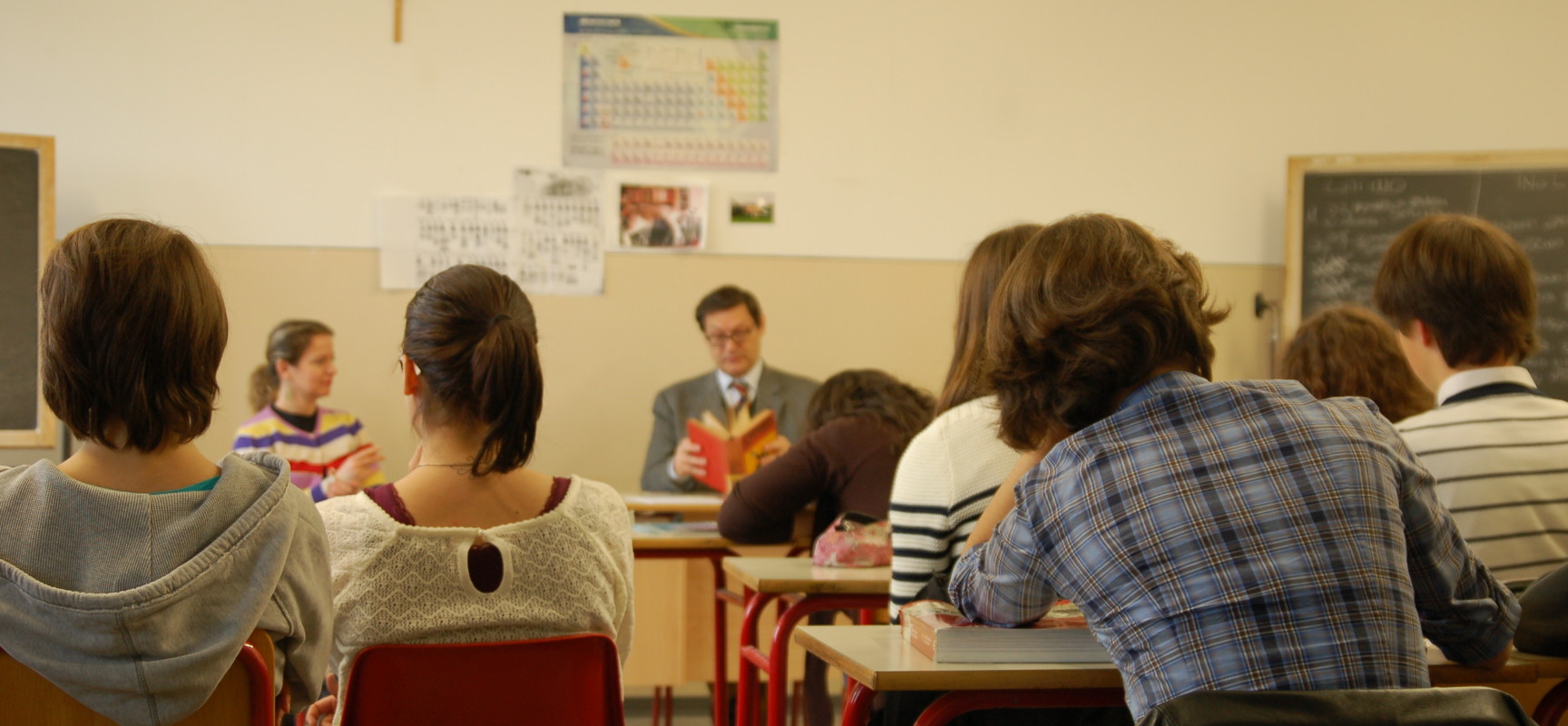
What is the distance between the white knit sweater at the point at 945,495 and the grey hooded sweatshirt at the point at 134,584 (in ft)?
3.10

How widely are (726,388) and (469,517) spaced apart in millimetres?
2995

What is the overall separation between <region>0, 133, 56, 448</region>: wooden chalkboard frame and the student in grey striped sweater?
11.4 feet

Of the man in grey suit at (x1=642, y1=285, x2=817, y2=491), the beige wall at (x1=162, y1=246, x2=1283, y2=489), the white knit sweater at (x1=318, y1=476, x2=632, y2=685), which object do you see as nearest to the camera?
the white knit sweater at (x1=318, y1=476, x2=632, y2=685)

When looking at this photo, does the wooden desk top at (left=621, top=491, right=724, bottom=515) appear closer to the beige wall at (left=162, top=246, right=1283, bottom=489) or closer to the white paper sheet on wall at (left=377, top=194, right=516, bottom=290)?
the beige wall at (left=162, top=246, right=1283, bottom=489)

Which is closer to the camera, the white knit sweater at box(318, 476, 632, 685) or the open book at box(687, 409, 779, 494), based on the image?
the white knit sweater at box(318, 476, 632, 685)

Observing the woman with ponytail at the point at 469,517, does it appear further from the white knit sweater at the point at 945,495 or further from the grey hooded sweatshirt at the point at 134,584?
the white knit sweater at the point at 945,495

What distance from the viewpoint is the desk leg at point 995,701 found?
4.58 feet

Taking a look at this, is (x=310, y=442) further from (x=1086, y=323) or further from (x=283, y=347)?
(x=1086, y=323)

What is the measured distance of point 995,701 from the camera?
4.59 feet

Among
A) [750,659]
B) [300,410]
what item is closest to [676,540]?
[750,659]

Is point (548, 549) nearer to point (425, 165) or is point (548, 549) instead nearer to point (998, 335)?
point (998, 335)

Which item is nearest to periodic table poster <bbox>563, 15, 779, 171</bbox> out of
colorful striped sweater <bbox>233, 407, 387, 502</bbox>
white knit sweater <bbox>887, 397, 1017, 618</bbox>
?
colorful striped sweater <bbox>233, 407, 387, 502</bbox>

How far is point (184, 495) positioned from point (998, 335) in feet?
2.96

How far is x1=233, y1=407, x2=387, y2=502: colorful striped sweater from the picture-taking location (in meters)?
4.07
